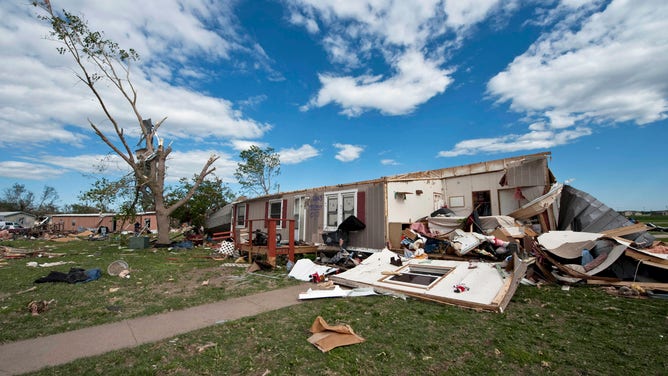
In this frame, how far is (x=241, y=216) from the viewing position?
19.5 metres

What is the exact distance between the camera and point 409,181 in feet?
36.3

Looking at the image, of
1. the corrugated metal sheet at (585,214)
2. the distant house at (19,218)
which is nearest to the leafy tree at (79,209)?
the distant house at (19,218)

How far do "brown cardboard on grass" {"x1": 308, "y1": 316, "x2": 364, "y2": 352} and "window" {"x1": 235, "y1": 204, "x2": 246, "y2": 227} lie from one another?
53.0ft

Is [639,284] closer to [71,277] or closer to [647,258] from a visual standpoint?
[647,258]

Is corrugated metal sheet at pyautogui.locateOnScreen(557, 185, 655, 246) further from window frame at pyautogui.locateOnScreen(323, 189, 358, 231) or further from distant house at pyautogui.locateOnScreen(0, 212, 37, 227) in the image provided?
distant house at pyautogui.locateOnScreen(0, 212, 37, 227)

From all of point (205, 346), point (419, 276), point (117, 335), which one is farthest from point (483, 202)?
point (117, 335)

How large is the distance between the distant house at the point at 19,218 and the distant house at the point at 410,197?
54.8 metres

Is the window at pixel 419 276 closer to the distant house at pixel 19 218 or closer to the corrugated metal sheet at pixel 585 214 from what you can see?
the corrugated metal sheet at pixel 585 214

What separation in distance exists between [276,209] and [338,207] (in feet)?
17.4

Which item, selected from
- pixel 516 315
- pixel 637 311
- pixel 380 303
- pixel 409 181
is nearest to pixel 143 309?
pixel 380 303

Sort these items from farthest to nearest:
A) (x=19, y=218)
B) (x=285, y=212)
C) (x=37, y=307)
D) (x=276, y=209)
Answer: (x=19, y=218) → (x=276, y=209) → (x=285, y=212) → (x=37, y=307)

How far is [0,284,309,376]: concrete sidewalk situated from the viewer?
11.0ft

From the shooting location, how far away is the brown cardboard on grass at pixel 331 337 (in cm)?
353

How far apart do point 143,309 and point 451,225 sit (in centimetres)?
854
